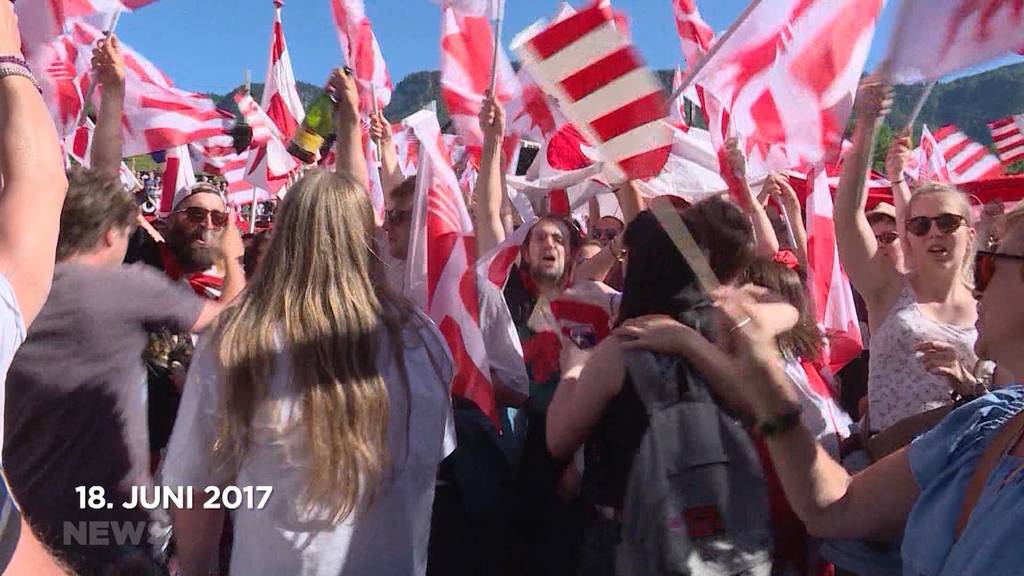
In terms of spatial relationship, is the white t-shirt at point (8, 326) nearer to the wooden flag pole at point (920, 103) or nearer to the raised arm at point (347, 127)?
the wooden flag pole at point (920, 103)

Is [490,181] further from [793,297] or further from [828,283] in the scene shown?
[828,283]

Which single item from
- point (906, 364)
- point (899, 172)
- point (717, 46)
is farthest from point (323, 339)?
point (899, 172)

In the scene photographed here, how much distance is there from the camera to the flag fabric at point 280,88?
6.83 meters

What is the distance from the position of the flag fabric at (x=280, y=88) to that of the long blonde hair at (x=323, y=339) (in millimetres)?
5054

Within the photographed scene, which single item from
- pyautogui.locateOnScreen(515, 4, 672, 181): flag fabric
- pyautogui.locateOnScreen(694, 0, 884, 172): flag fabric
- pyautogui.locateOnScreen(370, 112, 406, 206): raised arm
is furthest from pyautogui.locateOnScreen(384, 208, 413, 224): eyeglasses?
pyautogui.locateOnScreen(694, 0, 884, 172): flag fabric

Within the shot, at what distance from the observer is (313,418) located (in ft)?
5.84

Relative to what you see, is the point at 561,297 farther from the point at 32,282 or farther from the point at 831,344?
the point at 32,282

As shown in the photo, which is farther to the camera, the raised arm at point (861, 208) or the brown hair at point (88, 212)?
the brown hair at point (88, 212)

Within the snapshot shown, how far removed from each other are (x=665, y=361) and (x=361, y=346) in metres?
0.69

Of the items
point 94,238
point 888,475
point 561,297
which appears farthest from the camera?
point 561,297

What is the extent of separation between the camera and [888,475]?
1.62 metres

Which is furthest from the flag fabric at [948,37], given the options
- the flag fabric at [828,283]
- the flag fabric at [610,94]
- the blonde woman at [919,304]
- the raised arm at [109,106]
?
the raised arm at [109,106]

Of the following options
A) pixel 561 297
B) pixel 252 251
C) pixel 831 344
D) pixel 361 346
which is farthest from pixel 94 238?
pixel 831 344

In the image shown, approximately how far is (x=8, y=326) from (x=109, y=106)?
7.70 ft
